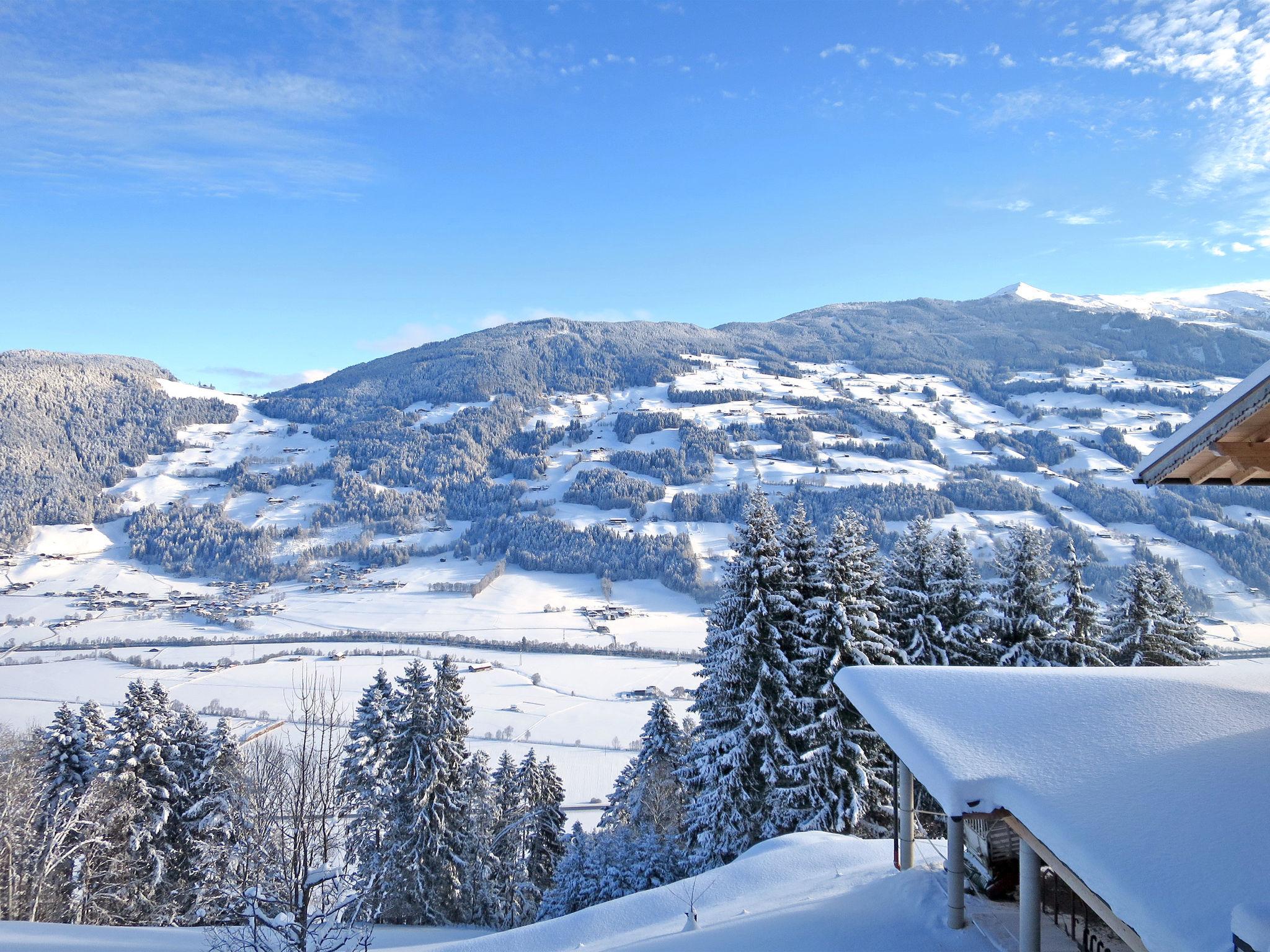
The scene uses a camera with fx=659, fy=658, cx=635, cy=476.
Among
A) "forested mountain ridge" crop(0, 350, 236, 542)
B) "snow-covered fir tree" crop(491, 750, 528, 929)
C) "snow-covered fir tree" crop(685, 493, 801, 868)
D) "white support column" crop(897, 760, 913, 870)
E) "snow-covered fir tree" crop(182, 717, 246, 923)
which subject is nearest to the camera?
Answer: "white support column" crop(897, 760, 913, 870)

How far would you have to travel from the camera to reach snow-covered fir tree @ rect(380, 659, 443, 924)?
76.6ft

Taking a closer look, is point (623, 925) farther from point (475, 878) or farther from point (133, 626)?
point (133, 626)

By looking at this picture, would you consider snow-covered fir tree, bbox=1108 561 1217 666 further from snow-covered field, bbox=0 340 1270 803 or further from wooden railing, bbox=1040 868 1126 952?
snow-covered field, bbox=0 340 1270 803

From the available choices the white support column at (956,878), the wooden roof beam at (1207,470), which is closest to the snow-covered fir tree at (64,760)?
the white support column at (956,878)

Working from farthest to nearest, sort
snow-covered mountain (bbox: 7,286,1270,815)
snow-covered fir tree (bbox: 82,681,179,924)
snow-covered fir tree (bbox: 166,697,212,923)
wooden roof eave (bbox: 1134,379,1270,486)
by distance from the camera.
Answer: snow-covered mountain (bbox: 7,286,1270,815), snow-covered fir tree (bbox: 166,697,212,923), snow-covered fir tree (bbox: 82,681,179,924), wooden roof eave (bbox: 1134,379,1270,486)

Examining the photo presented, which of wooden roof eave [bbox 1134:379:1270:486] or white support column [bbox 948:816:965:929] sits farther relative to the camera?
white support column [bbox 948:816:965:929]

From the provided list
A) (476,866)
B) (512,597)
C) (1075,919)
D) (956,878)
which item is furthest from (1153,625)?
(512,597)

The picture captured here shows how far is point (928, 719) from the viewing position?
→ 716cm

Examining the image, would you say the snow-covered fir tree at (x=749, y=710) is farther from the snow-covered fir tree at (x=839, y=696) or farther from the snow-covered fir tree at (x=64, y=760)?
the snow-covered fir tree at (x=64, y=760)

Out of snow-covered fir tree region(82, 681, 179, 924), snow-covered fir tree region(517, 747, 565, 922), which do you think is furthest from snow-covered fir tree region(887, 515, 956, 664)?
snow-covered fir tree region(82, 681, 179, 924)

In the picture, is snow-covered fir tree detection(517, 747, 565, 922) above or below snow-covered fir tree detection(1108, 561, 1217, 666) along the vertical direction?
below

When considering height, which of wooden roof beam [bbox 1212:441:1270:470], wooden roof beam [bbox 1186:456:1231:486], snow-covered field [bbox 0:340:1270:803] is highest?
wooden roof beam [bbox 1212:441:1270:470]

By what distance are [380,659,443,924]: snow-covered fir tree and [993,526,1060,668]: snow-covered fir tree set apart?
19229 mm

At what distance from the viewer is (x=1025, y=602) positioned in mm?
19047
